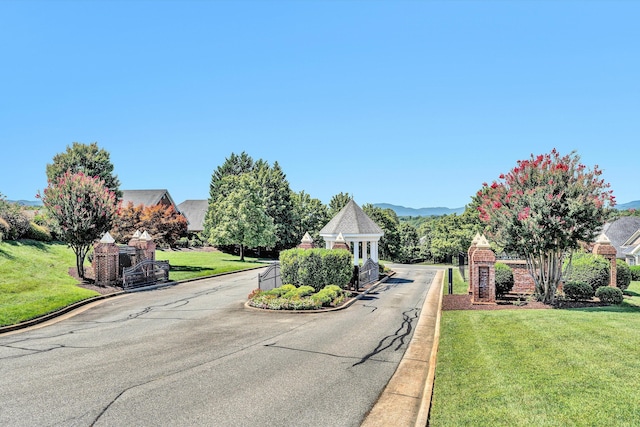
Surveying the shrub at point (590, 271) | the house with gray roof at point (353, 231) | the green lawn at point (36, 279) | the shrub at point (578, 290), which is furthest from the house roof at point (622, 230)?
the green lawn at point (36, 279)

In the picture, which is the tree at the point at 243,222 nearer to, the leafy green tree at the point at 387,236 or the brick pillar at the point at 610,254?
the leafy green tree at the point at 387,236

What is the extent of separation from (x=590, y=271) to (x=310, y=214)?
50703 mm

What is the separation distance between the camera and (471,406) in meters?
7.21

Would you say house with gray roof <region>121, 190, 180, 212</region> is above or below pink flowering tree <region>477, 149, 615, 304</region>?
above

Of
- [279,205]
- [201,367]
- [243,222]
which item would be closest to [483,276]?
[201,367]

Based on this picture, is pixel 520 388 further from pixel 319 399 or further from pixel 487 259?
pixel 487 259

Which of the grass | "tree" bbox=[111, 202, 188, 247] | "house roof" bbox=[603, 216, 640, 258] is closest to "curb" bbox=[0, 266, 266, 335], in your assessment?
"tree" bbox=[111, 202, 188, 247]

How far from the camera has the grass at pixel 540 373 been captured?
6.60m

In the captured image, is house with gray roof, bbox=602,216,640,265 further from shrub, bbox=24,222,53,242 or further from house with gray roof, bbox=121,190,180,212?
house with gray roof, bbox=121,190,180,212

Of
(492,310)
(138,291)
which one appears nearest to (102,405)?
(492,310)

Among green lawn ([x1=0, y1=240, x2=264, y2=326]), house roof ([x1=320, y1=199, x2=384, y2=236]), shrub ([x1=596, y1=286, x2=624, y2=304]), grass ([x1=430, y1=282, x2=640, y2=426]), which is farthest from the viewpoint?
house roof ([x1=320, y1=199, x2=384, y2=236])

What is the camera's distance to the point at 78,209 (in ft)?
81.2

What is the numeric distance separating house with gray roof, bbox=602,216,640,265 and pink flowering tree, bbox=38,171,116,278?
52.1 metres

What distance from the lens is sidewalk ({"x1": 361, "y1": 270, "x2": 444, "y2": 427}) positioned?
738 cm
